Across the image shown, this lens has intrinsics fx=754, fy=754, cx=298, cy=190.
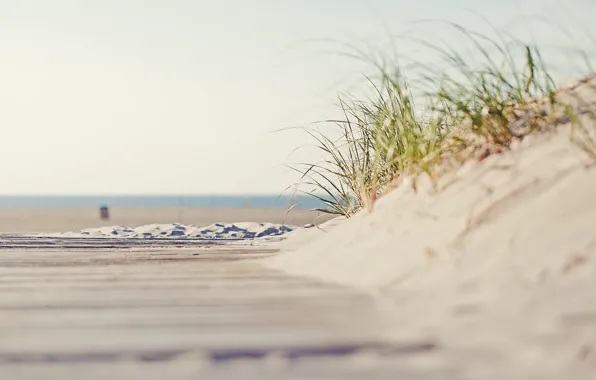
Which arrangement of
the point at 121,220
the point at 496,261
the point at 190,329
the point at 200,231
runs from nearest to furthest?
the point at 190,329 → the point at 496,261 → the point at 200,231 → the point at 121,220

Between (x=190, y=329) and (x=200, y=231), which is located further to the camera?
(x=200, y=231)

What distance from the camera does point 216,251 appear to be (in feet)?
10.1

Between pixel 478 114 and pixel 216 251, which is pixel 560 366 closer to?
pixel 478 114

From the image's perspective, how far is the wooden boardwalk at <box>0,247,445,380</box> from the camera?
3.07ft

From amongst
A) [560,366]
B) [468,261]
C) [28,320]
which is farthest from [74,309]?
[560,366]

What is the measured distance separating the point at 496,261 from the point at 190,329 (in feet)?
1.90

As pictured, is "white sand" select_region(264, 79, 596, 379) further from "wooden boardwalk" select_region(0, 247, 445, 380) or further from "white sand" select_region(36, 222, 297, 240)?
"white sand" select_region(36, 222, 297, 240)

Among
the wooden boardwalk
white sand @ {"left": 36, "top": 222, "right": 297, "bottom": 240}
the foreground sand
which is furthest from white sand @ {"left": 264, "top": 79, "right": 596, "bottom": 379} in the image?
the foreground sand

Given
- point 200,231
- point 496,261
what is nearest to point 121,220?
point 200,231

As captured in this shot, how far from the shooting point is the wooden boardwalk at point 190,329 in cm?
93

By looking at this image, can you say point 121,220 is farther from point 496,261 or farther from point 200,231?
point 496,261

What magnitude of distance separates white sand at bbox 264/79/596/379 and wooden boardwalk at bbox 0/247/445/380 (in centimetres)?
9

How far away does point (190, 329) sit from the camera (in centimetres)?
117

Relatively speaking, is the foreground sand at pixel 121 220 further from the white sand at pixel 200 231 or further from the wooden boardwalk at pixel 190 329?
the wooden boardwalk at pixel 190 329
